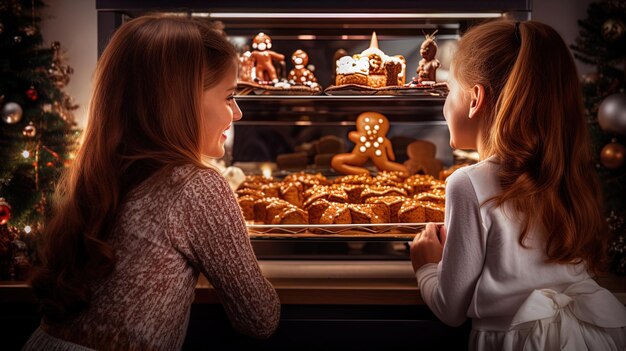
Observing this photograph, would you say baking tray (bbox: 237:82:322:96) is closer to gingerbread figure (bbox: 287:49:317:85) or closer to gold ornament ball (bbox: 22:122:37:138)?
gingerbread figure (bbox: 287:49:317:85)

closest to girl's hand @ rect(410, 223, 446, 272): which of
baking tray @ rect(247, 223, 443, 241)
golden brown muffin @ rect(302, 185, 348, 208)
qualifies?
baking tray @ rect(247, 223, 443, 241)

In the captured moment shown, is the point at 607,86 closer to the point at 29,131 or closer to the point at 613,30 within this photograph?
the point at 613,30

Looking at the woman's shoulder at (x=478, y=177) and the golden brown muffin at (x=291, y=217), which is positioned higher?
the woman's shoulder at (x=478, y=177)

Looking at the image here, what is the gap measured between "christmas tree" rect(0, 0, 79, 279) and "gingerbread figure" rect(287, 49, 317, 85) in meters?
0.94

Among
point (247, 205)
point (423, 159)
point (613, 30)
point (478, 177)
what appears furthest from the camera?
point (423, 159)

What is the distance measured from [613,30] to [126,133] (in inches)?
81.7

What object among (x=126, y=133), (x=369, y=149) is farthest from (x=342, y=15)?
(x=126, y=133)

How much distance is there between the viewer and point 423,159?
2.68 meters

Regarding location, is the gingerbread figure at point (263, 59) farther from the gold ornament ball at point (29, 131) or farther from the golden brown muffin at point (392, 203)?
the gold ornament ball at point (29, 131)

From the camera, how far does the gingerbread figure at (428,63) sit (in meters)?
2.37

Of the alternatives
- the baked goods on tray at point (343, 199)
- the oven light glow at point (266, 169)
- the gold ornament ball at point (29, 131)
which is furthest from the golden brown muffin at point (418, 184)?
the gold ornament ball at point (29, 131)

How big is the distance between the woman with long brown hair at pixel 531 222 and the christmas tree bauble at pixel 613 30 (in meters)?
1.30

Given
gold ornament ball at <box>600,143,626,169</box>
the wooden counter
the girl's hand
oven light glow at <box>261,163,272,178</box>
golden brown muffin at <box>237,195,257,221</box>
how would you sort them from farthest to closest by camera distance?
oven light glow at <box>261,163,272,178</box>
gold ornament ball at <box>600,143,626,169</box>
golden brown muffin at <box>237,195,257,221</box>
the wooden counter
the girl's hand

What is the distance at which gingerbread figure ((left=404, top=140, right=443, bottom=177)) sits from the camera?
8.76 feet
